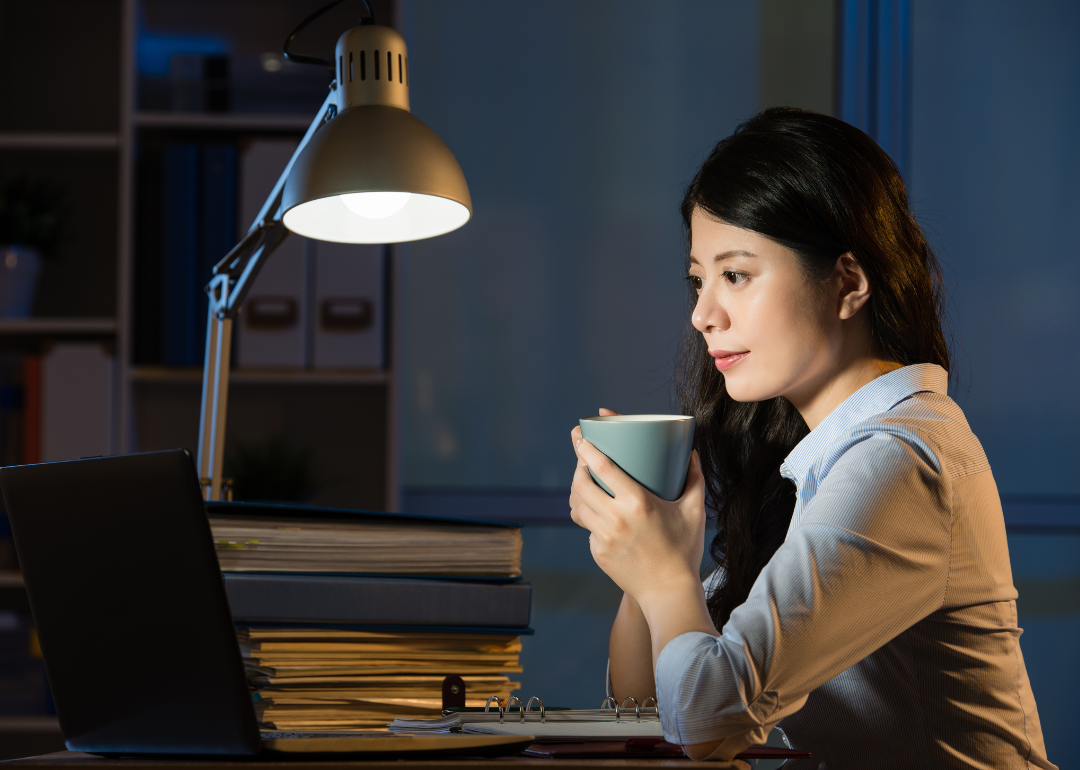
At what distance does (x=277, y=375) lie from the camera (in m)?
2.18

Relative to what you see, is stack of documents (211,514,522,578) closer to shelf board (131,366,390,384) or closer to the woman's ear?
the woman's ear

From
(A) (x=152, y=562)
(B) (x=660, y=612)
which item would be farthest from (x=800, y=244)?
(A) (x=152, y=562)

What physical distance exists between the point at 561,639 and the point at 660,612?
1.89 m

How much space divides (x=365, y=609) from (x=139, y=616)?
0.64ft

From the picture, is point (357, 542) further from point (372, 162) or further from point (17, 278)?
point (17, 278)

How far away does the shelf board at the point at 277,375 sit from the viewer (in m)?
2.17

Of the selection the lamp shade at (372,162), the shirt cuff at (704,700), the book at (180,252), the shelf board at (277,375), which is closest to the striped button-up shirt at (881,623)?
the shirt cuff at (704,700)

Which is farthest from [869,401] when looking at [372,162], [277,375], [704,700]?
[277,375]

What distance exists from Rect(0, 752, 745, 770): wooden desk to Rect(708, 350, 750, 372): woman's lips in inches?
20.7

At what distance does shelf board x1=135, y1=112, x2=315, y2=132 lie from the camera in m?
2.18

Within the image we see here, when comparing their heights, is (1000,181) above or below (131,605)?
above

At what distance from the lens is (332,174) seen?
90cm

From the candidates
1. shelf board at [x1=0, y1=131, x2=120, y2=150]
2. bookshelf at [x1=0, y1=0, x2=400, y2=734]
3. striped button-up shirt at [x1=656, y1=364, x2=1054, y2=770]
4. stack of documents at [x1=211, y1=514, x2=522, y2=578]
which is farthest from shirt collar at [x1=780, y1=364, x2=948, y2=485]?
shelf board at [x1=0, y1=131, x2=120, y2=150]

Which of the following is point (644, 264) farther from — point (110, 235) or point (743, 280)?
point (743, 280)
